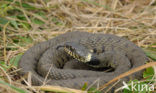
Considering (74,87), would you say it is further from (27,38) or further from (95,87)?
(27,38)

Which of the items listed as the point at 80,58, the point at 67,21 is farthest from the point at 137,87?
the point at 67,21

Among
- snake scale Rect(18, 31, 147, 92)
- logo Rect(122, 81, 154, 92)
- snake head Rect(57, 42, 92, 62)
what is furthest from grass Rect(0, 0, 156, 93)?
logo Rect(122, 81, 154, 92)

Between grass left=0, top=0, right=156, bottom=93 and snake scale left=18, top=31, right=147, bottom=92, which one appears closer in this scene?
snake scale left=18, top=31, right=147, bottom=92

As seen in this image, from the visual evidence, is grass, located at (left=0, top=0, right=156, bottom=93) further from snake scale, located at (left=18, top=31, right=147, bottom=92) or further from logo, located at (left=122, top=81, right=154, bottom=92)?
logo, located at (left=122, top=81, right=154, bottom=92)

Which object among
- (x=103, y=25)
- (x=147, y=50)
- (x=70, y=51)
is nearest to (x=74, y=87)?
(x=70, y=51)

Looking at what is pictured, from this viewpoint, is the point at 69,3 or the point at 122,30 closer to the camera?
the point at 122,30

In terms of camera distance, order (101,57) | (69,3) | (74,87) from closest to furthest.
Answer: (74,87) < (101,57) < (69,3)

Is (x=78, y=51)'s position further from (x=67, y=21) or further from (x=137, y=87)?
(x=67, y=21)
